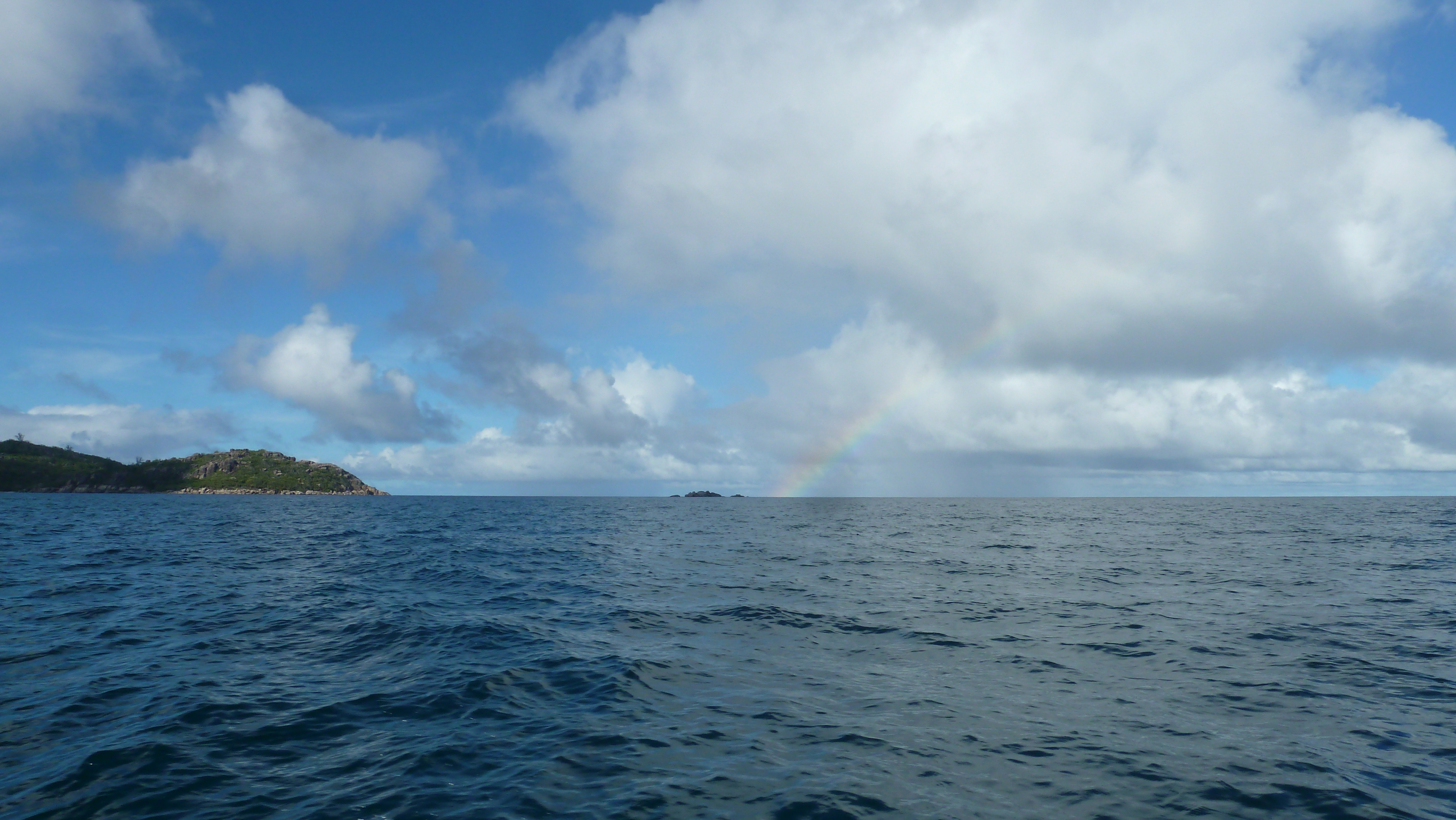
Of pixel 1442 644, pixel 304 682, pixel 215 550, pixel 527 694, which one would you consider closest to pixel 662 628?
pixel 527 694

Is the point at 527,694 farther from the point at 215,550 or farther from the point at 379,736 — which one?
the point at 215,550

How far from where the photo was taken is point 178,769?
1242cm

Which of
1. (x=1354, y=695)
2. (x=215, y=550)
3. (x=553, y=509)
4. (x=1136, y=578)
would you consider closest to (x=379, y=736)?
(x=1354, y=695)

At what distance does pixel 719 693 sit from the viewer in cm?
1806

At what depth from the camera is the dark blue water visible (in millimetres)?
11984

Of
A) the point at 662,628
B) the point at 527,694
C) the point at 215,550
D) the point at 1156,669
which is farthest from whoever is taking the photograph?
the point at 215,550

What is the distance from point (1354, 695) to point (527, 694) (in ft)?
74.0

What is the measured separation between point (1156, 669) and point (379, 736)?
71.4 ft

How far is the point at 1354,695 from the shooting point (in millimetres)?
17797

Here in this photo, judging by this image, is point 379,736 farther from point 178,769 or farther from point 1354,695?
point 1354,695

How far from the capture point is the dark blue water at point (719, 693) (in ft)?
39.3

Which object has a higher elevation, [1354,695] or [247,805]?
[247,805]

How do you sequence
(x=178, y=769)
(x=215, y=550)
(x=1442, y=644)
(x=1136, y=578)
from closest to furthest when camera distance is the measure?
1. (x=178, y=769)
2. (x=1442, y=644)
3. (x=1136, y=578)
4. (x=215, y=550)

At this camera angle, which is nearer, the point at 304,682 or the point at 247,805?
the point at 247,805
